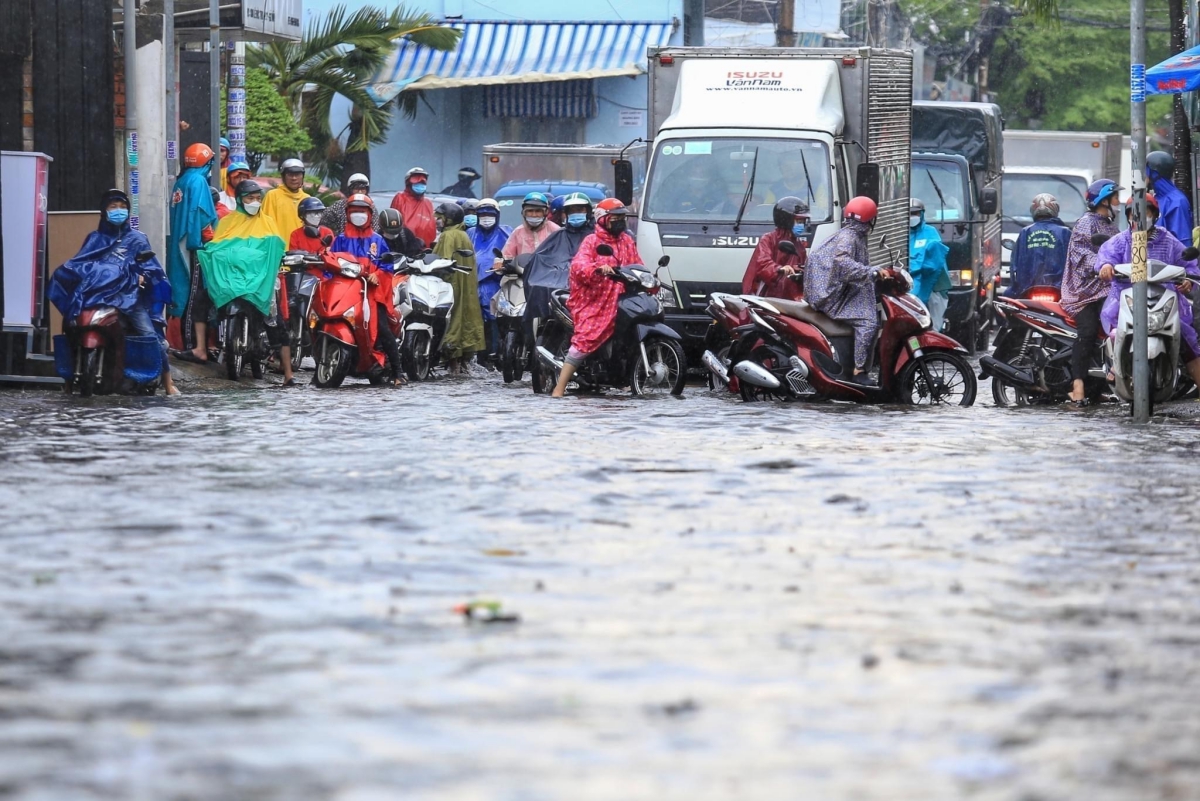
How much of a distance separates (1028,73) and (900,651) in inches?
2012

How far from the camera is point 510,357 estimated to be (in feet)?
61.1

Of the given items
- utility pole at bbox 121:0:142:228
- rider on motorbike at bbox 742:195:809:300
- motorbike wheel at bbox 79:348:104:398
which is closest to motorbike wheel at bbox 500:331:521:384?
rider on motorbike at bbox 742:195:809:300

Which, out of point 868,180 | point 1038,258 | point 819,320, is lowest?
point 819,320

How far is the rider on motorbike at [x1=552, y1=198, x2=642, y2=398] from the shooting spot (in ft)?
53.4

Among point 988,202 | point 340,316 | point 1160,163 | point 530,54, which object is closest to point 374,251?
point 340,316

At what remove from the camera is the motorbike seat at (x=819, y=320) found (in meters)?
15.8

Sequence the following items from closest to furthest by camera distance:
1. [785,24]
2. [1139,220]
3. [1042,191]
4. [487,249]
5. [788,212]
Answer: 1. [1139,220]
2. [788,212]
3. [487,249]
4. [1042,191]
5. [785,24]

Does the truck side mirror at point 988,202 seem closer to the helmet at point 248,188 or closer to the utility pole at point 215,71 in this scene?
the utility pole at point 215,71

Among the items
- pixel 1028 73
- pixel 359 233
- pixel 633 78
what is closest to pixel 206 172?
pixel 359 233

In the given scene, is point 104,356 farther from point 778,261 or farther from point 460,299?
point 778,261

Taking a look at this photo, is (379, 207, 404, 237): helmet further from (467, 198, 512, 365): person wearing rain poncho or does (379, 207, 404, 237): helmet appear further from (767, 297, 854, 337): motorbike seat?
(767, 297, 854, 337): motorbike seat

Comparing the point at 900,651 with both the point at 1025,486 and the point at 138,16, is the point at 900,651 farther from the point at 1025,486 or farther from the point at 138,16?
the point at 138,16

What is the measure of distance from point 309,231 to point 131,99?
76.5 inches

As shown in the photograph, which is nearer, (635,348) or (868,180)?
(635,348)
